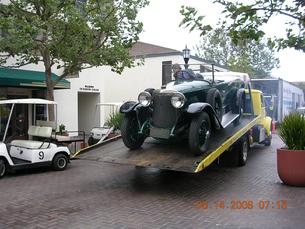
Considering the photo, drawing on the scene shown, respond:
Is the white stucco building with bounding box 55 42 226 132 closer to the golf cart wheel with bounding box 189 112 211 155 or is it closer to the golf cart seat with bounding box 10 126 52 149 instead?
the golf cart wheel with bounding box 189 112 211 155

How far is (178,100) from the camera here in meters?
8.48

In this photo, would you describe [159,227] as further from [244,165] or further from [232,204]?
[244,165]

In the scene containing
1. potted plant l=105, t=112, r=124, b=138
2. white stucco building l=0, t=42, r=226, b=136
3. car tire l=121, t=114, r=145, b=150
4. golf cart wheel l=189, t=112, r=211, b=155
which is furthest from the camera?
white stucco building l=0, t=42, r=226, b=136

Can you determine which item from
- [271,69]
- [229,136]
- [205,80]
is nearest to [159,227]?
[229,136]

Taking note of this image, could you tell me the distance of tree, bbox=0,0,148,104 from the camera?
1201 cm

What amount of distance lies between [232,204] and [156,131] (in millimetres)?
2425

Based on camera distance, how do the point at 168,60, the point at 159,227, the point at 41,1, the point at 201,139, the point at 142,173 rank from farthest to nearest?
the point at 168,60, the point at 41,1, the point at 142,173, the point at 201,139, the point at 159,227

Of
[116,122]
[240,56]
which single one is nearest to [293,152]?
[116,122]

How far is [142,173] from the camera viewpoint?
10461 millimetres

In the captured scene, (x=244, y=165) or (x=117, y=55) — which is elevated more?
(x=117, y=55)

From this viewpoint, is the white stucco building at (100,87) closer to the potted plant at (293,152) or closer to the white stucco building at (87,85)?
the white stucco building at (87,85)

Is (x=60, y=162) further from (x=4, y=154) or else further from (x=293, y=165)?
(x=293, y=165)

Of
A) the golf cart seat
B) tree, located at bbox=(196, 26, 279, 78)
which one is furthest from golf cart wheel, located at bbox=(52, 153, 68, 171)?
tree, located at bbox=(196, 26, 279, 78)

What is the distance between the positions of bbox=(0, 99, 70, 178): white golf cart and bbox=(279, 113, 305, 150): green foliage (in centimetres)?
585
